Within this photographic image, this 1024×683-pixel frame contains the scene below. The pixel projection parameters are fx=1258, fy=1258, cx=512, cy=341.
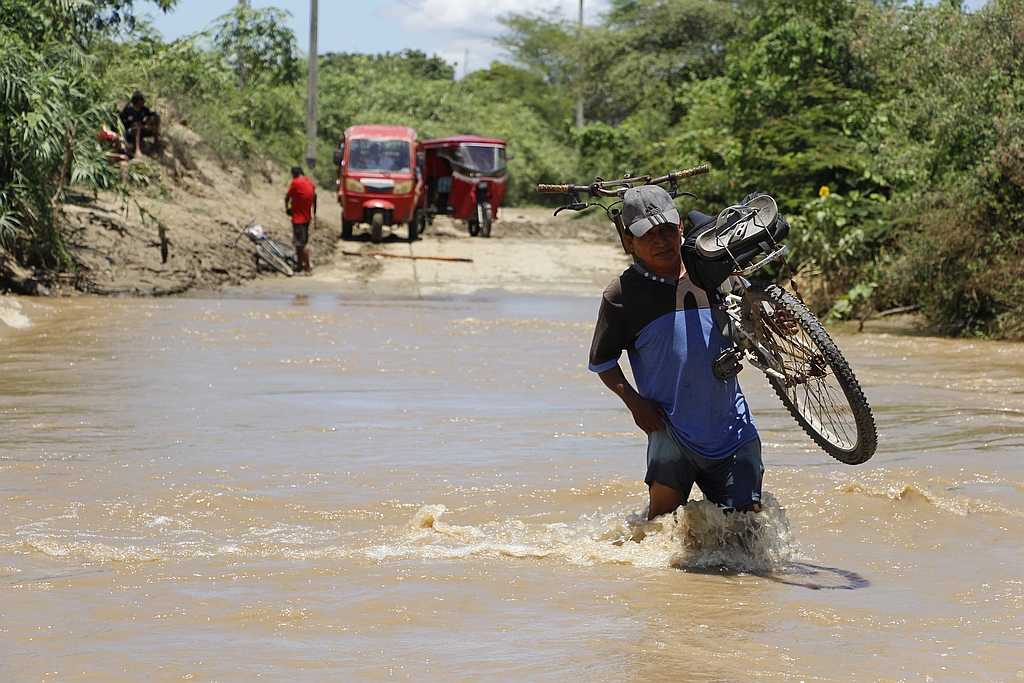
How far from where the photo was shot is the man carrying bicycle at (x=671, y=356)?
4.38 metres

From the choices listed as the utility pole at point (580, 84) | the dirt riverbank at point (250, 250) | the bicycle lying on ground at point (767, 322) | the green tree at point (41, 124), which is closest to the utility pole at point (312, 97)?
the dirt riverbank at point (250, 250)

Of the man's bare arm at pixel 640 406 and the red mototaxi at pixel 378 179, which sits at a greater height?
the red mototaxi at pixel 378 179

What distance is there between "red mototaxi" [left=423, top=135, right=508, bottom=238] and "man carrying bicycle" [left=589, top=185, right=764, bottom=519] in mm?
23375

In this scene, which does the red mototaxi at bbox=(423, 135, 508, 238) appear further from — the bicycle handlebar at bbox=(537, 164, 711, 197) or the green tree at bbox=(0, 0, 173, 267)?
the bicycle handlebar at bbox=(537, 164, 711, 197)

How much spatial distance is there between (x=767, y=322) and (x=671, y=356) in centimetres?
87

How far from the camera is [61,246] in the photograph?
17328mm

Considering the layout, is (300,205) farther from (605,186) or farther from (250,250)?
(605,186)

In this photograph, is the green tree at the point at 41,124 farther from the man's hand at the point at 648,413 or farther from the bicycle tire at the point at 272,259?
the man's hand at the point at 648,413

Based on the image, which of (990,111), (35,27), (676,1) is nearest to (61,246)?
(35,27)

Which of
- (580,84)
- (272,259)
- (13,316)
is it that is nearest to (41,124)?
(13,316)

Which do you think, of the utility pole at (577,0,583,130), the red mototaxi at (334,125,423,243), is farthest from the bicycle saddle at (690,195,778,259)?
the utility pole at (577,0,583,130)

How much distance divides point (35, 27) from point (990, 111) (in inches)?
488

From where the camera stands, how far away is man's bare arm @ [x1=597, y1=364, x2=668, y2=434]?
4.45 metres

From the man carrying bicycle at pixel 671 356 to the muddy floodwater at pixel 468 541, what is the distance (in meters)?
0.30
